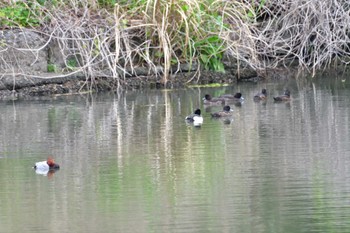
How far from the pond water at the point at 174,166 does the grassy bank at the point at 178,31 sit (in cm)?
151

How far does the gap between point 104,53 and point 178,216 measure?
9.63 m

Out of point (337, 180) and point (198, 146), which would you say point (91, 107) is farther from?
point (337, 180)

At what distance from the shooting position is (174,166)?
36.4 feet

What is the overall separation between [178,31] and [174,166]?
7.86 m

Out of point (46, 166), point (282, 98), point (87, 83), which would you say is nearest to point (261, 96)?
point (282, 98)

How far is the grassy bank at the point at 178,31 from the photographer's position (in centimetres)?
1838

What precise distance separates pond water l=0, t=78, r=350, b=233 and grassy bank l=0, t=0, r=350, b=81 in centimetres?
151

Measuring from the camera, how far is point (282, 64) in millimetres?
20422

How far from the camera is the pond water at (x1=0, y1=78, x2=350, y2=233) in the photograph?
28.7ft

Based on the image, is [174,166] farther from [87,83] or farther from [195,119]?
[87,83]

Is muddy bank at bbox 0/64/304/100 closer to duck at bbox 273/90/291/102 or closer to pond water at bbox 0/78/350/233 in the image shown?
pond water at bbox 0/78/350/233

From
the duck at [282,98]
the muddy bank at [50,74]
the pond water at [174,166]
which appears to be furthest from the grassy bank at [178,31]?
the duck at [282,98]

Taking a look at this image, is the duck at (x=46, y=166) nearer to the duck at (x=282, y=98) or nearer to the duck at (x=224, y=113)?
the duck at (x=224, y=113)

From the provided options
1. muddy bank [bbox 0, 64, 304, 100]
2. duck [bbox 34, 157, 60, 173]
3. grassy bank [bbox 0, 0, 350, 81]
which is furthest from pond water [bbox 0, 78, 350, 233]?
grassy bank [bbox 0, 0, 350, 81]
